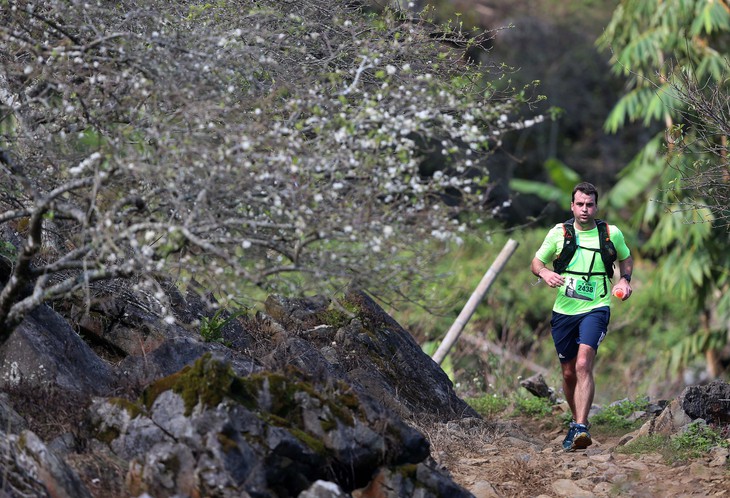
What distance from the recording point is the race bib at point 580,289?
27.4 ft

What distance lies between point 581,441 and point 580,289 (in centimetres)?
126

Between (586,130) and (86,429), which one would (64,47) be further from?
(586,130)

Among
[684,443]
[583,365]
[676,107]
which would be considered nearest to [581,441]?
Result: [583,365]

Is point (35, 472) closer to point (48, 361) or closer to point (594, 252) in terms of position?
point (48, 361)

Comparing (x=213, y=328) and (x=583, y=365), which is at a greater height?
(x=213, y=328)

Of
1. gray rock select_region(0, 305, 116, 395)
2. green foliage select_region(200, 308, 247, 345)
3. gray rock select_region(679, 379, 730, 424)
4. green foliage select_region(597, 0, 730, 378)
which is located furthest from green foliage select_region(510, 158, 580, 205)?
gray rock select_region(0, 305, 116, 395)

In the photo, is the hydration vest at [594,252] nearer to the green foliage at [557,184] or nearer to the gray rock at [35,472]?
the gray rock at [35,472]

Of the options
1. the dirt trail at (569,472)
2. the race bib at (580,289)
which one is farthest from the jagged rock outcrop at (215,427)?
the race bib at (580,289)

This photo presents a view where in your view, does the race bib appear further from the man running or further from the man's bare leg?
the man's bare leg

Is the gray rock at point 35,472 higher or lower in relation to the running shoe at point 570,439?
higher

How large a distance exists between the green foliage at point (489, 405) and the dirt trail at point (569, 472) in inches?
88.1

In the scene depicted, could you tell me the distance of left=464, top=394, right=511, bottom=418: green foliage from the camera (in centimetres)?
1101

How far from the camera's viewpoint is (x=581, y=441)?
332 inches

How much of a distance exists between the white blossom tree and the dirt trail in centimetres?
214
